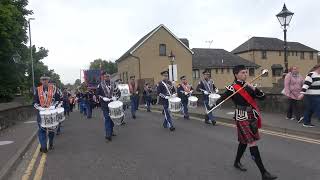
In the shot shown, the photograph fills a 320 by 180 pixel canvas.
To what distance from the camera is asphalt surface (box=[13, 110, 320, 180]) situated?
26.0 ft

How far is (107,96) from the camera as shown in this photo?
43.3 ft

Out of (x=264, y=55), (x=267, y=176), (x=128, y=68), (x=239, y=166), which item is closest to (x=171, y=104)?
(x=239, y=166)

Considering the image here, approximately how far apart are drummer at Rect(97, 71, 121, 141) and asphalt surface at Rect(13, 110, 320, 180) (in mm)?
388

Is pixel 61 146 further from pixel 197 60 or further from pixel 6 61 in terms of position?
pixel 197 60

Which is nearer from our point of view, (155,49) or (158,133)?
(158,133)

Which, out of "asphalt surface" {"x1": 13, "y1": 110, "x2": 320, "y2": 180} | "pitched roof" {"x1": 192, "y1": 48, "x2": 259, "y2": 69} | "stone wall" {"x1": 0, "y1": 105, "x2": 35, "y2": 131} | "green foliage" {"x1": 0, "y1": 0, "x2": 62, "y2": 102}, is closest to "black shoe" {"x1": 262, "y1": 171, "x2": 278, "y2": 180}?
"asphalt surface" {"x1": 13, "y1": 110, "x2": 320, "y2": 180}

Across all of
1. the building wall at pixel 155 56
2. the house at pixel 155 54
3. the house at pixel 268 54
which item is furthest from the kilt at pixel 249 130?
the house at pixel 268 54

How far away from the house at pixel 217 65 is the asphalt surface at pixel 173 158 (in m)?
51.1

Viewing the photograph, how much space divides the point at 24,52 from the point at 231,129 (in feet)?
113

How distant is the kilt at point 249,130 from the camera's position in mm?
7414

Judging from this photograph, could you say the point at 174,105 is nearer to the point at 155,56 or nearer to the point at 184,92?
the point at 184,92

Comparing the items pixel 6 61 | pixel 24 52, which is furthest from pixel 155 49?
pixel 6 61

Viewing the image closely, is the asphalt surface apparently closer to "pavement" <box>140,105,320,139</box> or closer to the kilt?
the kilt

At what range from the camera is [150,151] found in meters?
10.7
